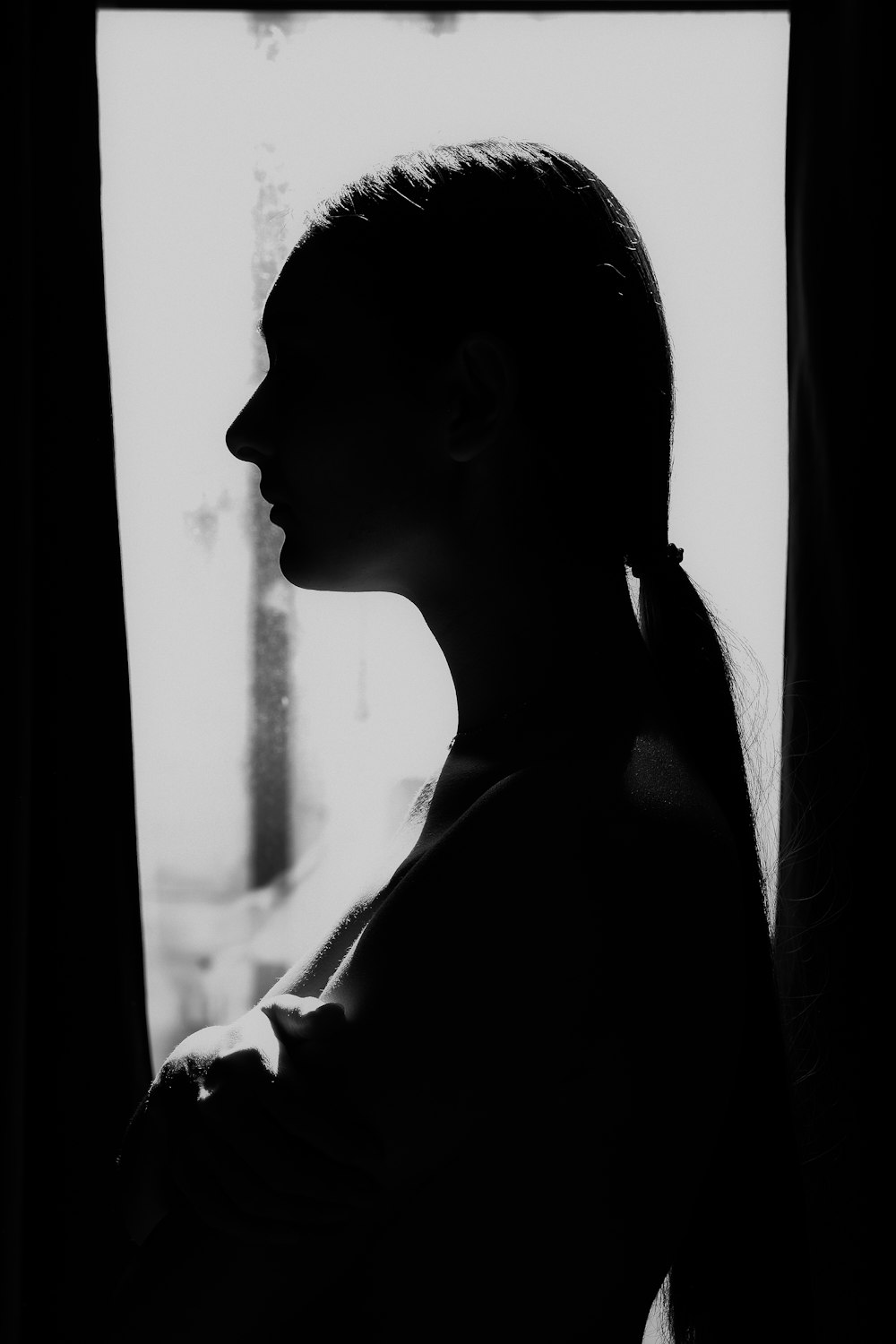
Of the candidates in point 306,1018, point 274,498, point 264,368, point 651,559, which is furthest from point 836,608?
point 306,1018

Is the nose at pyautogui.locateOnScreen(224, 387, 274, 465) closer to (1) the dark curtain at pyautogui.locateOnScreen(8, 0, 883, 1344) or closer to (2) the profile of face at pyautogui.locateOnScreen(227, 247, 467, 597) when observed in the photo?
(2) the profile of face at pyautogui.locateOnScreen(227, 247, 467, 597)

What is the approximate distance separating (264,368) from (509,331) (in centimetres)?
A: 114

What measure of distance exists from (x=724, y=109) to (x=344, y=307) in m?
1.28

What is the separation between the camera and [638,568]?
660 mm

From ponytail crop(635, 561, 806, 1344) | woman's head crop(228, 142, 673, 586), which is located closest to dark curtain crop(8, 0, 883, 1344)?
ponytail crop(635, 561, 806, 1344)

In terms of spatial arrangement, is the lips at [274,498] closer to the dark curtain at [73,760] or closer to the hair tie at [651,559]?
the hair tie at [651,559]

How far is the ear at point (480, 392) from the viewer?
0.60 metres

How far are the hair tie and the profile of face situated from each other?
105 millimetres

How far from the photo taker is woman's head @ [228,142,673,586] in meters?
0.60

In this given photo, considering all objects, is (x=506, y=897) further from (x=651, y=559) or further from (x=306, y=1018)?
(x=651, y=559)

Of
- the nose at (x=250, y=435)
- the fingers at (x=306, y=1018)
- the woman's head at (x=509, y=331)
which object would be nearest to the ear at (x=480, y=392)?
the woman's head at (x=509, y=331)

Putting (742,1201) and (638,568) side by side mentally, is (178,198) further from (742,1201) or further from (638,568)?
(742,1201)

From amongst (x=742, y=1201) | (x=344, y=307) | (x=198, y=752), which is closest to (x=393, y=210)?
(x=344, y=307)

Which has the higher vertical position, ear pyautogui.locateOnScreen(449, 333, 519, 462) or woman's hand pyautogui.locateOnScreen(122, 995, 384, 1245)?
ear pyautogui.locateOnScreen(449, 333, 519, 462)
